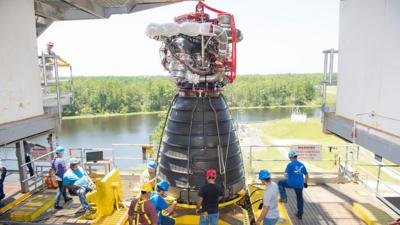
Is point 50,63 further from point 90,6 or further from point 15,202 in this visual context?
point 15,202

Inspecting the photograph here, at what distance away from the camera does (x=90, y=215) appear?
23.0ft

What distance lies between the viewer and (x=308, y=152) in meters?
9.67

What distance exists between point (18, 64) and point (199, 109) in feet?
12.2

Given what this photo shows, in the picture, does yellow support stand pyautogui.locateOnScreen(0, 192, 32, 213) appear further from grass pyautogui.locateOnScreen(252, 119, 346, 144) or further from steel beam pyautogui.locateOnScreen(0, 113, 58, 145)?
grass pyautogui.locateOnScreen(252, 119, 346, 144)

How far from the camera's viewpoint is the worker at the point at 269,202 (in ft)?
17.3

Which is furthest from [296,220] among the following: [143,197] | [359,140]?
[143,197]

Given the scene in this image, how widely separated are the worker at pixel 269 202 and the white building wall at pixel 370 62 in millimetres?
2120

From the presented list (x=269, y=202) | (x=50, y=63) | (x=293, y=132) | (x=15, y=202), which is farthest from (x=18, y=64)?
(x=293, y=132)

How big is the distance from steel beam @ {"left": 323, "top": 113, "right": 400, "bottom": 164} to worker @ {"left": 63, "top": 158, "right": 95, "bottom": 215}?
241 inches

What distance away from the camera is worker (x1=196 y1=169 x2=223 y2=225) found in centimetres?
529

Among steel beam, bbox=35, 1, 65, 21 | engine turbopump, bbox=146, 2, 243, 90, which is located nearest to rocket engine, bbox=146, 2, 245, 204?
engine turbopump, bbox=146, 2, 243, 90

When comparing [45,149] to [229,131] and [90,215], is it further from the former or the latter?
[229,131]

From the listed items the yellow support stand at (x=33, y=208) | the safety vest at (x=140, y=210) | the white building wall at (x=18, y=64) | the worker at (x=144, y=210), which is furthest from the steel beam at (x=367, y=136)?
the yellow support stand at (x=33, y=208)

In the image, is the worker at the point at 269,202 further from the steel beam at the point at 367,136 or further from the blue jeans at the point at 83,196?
the blue jeans at the point at 83,196
